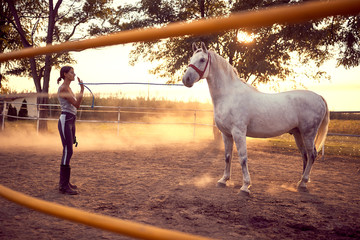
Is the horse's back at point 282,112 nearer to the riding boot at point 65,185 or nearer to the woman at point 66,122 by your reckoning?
the woman at point 66,122

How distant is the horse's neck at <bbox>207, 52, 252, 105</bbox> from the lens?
365 cm

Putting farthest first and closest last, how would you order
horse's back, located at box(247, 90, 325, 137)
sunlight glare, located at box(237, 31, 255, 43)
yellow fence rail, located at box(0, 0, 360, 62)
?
sunlight glare, located at box(237, 31, 255, 43), horse's back, located at box(247, 90, 325, 137), yellow fence rail, located at box(0, 0, 360, 62)

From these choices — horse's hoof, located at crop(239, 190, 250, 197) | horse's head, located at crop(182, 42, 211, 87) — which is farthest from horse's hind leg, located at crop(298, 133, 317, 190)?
horse's head, located at crop(182, 42, 211, 87)

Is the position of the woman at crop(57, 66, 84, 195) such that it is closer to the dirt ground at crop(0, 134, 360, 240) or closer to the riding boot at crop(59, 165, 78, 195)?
the riding boot at crop(59, 165, 78, 195)

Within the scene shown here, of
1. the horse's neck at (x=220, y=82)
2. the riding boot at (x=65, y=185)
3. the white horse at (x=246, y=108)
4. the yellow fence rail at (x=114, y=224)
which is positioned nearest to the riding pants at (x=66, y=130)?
the riding boot at (x=65, y=185)

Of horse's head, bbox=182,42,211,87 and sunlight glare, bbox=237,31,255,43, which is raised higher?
sunlight glare, bbox=237,31,255,43

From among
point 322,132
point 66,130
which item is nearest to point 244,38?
point 322,132

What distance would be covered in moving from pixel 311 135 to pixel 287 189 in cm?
93

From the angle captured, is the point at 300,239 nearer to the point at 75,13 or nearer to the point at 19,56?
the point at 19,56

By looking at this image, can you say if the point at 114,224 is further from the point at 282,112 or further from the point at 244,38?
the point at 244,38

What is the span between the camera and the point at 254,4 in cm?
791

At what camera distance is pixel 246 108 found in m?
3.58

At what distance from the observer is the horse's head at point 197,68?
331 centimetres

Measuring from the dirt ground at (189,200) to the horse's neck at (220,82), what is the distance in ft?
4.51
